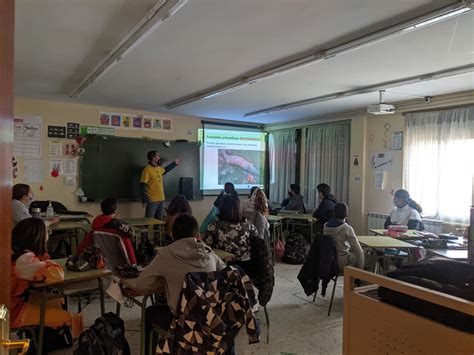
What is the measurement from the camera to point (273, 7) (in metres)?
2.39

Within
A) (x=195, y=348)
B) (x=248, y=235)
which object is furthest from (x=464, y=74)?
(x=195, y=348)

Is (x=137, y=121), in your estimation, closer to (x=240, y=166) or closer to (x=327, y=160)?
(x=240, y=166)

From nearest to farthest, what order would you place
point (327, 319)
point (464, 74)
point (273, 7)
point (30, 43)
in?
point (273, 7) → point (30, 43) → point (327, 319) → point (464, 74)

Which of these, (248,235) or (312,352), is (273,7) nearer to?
(248,235)

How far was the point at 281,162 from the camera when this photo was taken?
26.2 feet

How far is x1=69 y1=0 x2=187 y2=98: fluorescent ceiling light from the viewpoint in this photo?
7.41 ft

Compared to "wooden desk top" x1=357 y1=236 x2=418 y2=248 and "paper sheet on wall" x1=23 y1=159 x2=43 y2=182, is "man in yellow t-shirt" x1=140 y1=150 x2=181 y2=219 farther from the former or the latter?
"wooden desk top" x1=357 y1=236 x2=418 y2=248

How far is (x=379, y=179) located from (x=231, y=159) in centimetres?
319

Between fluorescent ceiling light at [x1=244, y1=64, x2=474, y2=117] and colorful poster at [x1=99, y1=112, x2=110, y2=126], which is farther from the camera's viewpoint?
colorful poster at [x1=99, y1=112, x2=110, y2=126]

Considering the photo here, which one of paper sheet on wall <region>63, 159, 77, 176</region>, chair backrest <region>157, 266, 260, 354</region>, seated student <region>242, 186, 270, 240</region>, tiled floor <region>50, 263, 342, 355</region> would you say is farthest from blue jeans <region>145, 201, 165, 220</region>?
chair backrest <region>157, 266, 260, 354</region>

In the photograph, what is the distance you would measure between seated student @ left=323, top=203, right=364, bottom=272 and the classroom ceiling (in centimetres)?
163

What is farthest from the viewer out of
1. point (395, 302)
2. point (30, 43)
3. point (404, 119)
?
point (404, 119)

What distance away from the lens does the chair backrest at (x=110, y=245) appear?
3.15 m

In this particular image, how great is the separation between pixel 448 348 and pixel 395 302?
26cm
